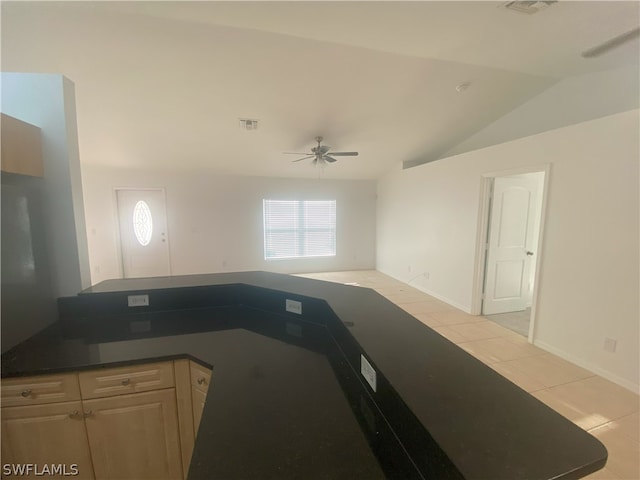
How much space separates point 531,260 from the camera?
12.8ft

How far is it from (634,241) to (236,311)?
10.3 ft

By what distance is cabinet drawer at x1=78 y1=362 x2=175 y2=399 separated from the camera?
3.85ft

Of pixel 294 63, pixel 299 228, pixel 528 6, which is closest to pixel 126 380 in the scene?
pixel 294 63

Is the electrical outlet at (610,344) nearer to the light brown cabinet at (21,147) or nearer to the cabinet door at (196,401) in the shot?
the cabinet door at (196,401)

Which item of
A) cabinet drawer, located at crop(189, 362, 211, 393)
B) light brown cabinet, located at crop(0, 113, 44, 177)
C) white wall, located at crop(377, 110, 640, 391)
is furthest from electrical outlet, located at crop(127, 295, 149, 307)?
white wall, located at crop(377, 110, 640, 391)

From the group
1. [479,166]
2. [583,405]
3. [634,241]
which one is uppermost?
[479,166]

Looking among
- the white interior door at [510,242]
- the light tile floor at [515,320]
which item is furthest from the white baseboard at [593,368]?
the white interior door at [510,242]

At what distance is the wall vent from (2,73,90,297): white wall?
2161 millimetres

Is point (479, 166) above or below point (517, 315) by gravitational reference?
above

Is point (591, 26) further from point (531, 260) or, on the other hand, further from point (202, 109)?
Result: point (202, 109)

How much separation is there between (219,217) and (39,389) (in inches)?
184

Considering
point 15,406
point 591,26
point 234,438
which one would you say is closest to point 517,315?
point 591,26

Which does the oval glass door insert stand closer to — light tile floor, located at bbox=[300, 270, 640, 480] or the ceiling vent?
light tile floor, located at bbox=[300, 270, 640, 480]

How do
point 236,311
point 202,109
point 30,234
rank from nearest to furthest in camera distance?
point 30,234, point 236,311, point 202,109
